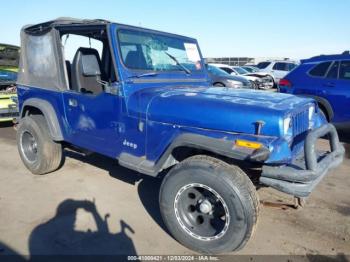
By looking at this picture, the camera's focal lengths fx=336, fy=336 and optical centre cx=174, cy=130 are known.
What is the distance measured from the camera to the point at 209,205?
10.0 ft

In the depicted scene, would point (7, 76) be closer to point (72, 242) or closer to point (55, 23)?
point (55, 23)

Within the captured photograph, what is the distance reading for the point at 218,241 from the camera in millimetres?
2969

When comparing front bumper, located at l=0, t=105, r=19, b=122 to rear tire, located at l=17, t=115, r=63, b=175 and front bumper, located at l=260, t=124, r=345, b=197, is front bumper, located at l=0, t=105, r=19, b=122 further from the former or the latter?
front bumper, located at l=260, t=124, r=345, b=197

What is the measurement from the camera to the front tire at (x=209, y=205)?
2.79m

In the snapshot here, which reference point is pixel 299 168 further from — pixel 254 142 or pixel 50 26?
pixel 50 26

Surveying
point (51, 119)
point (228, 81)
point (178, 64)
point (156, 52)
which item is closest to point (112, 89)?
point (156, 52)

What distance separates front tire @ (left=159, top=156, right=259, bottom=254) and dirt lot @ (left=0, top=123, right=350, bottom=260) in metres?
0.24

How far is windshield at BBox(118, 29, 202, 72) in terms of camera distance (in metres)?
3.78

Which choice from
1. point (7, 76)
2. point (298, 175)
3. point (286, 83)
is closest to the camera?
point (298, 175)

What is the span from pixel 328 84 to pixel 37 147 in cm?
577

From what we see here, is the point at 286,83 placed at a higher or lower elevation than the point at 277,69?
higher

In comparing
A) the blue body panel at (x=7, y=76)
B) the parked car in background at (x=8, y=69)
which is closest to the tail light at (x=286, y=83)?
the parked car in background at (x=8, y=69)

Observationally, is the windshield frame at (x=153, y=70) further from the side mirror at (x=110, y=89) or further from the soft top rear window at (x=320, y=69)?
the soft top rear window at (x=320, y=69)

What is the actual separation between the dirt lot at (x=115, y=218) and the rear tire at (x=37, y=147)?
0.16 m
